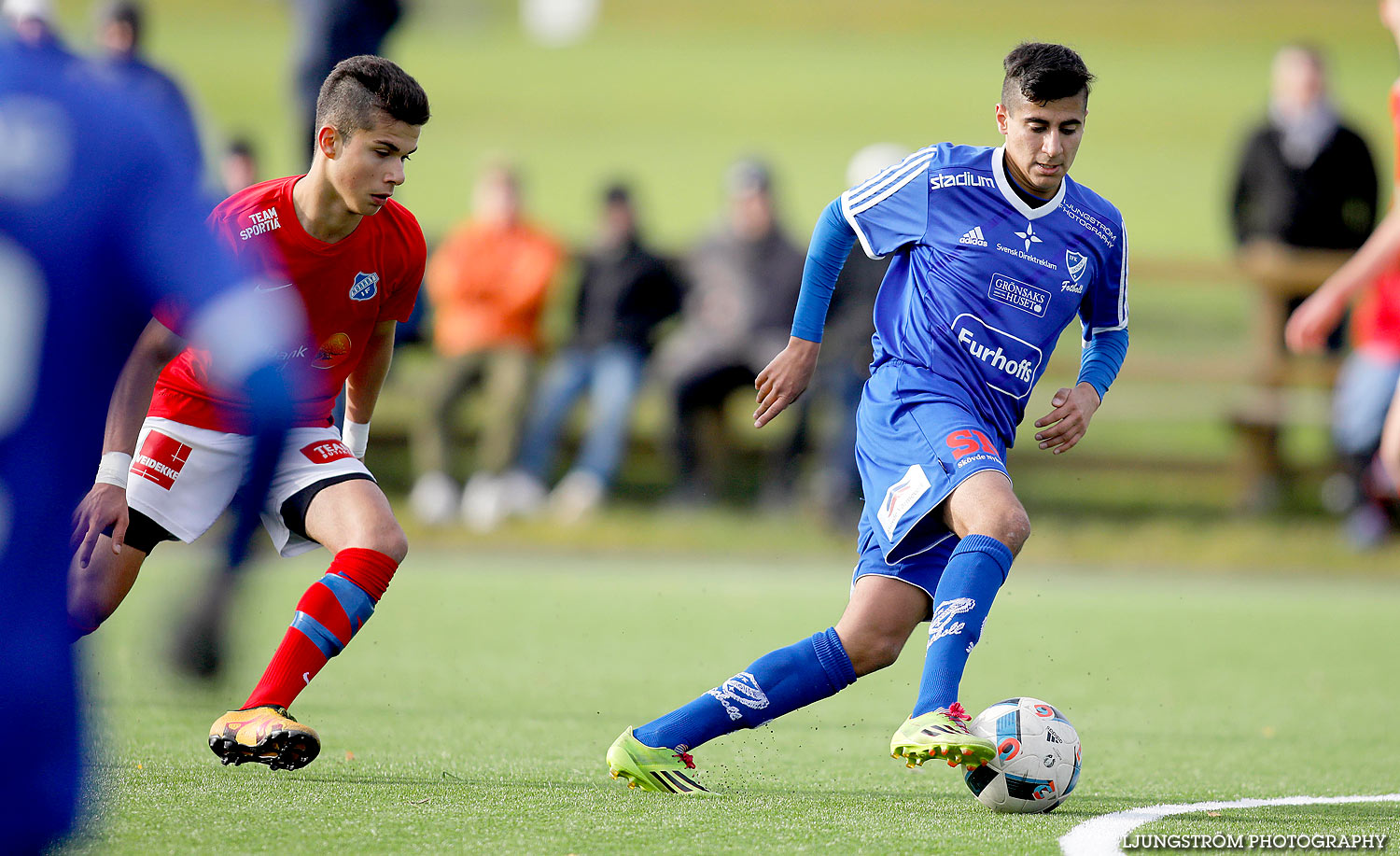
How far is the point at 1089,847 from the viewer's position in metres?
3.60

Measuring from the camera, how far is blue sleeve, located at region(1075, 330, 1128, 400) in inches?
181

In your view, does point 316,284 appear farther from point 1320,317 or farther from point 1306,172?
point 1306,172

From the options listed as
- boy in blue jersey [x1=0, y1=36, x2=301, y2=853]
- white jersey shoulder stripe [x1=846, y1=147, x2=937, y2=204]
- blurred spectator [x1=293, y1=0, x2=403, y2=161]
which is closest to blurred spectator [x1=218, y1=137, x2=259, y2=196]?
blurred spectator [x1=293, y1=0, x2=403, y2=161]

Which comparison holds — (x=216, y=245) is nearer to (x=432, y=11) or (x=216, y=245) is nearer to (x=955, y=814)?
(x=955, y=814)

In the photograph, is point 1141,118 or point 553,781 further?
point 1141,118

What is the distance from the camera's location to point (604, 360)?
11969mm

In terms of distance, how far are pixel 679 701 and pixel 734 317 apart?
5985mm

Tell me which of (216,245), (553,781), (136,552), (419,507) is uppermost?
(216,245)

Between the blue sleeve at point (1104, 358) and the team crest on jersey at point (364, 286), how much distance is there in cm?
208

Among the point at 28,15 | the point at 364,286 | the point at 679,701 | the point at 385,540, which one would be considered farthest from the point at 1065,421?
the point at 28,15

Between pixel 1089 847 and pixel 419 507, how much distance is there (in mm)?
8713

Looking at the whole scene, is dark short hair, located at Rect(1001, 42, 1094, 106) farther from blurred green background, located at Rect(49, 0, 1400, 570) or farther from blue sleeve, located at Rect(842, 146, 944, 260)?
blurred green background, located at Rect(49, 0, 1400, 570)

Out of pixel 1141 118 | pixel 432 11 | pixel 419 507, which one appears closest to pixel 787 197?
pixel 1141 118

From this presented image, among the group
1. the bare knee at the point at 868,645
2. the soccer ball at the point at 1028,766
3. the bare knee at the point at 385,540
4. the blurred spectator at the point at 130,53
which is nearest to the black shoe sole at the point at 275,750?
the bare knee at the point at 385,540
